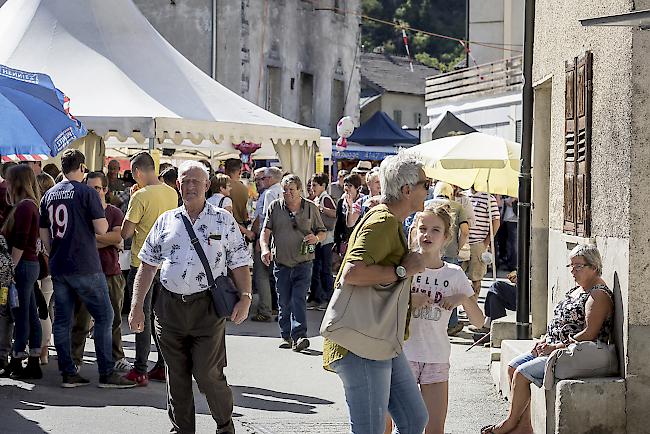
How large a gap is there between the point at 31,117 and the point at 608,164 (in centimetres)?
501

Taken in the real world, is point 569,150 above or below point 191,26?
below

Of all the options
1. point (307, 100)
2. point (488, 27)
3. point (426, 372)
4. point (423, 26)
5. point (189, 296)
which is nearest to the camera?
point (426, 372)

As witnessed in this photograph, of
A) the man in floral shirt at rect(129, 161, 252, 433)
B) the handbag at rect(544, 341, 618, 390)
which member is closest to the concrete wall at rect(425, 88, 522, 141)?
the handbag at rect(544, 341, 618, 390)

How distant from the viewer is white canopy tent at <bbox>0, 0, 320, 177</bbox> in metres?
15.3

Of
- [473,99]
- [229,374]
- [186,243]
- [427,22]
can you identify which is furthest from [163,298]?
[427,22]

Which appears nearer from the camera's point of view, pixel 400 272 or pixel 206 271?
pixel 400 272

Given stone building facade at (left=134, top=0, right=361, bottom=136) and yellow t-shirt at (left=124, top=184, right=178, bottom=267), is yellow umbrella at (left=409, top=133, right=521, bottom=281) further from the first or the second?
stone building facade at (left=134, top=0, right=361, bottom=136)

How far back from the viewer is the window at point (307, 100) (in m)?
37.2

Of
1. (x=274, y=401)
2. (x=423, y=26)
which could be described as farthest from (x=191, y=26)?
(x=423, y=26)

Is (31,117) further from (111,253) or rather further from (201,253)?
(201,253)

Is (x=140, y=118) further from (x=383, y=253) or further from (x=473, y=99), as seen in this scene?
(x=473, y=99)

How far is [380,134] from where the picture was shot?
33.6 metres

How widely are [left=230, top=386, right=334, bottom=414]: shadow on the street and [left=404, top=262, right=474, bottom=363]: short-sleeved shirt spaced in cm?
241

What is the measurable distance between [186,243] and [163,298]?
1.16 ft
